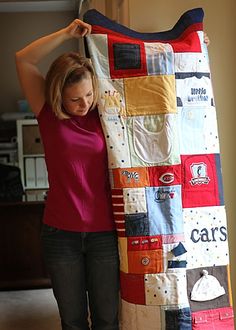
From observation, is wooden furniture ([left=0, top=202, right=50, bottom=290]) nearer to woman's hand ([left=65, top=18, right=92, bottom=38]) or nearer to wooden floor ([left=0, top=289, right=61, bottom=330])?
wooden floor ([left=0, top=289, right=61, bottom=330])

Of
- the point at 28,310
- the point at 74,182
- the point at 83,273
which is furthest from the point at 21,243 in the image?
the point at 74,182

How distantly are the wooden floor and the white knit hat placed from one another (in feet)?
4.36

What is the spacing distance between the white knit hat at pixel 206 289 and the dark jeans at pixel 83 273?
296mm

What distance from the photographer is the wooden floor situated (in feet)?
10.0

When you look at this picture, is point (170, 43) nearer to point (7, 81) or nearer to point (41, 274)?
point (41, 274)

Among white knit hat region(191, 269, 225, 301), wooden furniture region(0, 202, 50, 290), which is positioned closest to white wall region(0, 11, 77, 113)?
wooden furniture region(0, 202, 50, 290)

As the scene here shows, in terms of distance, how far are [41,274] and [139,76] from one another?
7.61 ft

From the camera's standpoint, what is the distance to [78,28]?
1.79 meters

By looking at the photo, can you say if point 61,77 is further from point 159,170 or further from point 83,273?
point 83,273

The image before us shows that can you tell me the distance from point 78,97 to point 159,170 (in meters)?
0.39

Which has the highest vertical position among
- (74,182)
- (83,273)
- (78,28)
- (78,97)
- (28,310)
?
(78,28)

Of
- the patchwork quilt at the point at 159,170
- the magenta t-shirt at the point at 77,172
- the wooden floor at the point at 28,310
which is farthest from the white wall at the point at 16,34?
the magenta t-shirt at the point at 77,172

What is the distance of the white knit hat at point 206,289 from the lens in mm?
1908

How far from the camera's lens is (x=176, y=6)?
2203 mm
